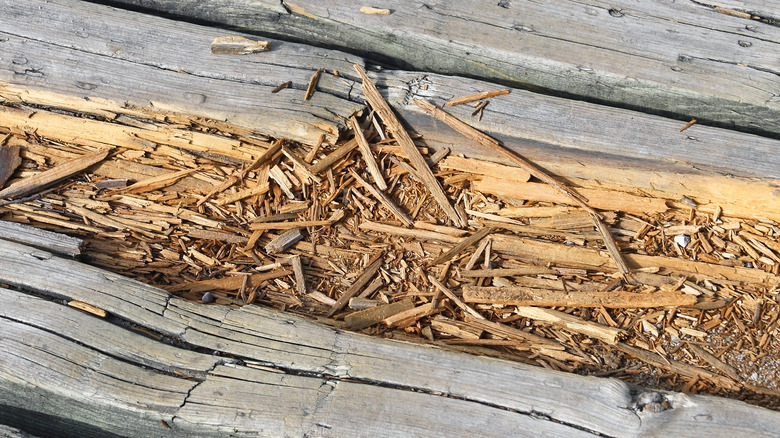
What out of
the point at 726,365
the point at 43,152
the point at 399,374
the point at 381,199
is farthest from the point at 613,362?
the point at 43,152

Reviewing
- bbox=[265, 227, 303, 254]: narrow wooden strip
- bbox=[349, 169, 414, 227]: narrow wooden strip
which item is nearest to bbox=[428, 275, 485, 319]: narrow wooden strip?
bbox=[349, 169, 414, 227]: narrow wooden strip

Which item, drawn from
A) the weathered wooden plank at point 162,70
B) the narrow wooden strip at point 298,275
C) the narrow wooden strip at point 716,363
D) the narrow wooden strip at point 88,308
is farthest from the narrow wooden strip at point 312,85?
the narrow wooden strip at point 716,363

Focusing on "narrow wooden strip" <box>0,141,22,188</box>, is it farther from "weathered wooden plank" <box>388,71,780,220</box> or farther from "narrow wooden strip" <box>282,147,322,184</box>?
"weathered wooden plank" <box>388,71,780,220</box>

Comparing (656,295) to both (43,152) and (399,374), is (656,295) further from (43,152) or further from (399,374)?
(43,152)

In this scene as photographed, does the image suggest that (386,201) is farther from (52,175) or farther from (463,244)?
(52,175)

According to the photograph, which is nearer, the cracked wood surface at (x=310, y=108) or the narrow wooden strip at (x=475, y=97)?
the cracked wood surface at (x=310, y=108)

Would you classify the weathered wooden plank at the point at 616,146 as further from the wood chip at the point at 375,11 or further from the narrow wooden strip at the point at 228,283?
the narrow wooden strip at the point at 228,283
